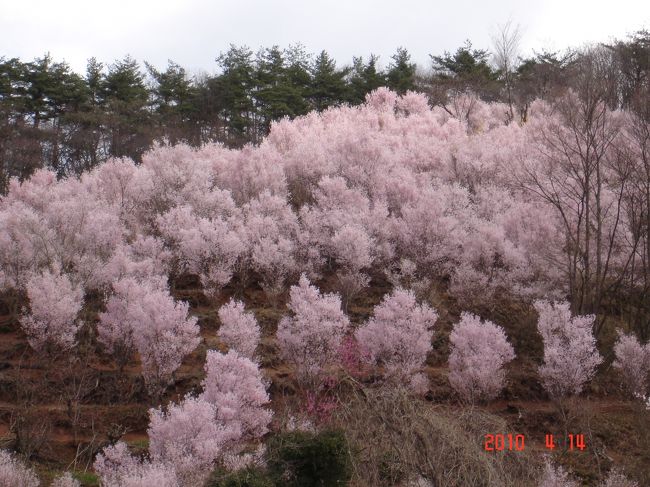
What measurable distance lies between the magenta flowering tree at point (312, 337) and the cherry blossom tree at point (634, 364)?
6867 mm

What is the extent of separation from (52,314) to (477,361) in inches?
399

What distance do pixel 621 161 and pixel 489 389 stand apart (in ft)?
26.7

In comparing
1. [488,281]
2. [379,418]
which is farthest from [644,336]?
[379,418]

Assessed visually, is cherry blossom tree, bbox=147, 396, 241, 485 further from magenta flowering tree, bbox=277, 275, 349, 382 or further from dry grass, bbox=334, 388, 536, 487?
magenta flowering tree, bbox=277, 275, 349, 382

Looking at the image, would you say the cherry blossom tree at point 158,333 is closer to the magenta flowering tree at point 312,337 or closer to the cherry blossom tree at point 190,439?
the magenta flowering tree at point 312,337

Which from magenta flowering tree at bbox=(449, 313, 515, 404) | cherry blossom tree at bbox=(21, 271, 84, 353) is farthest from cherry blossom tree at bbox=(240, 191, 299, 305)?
magenta flowering tree at bbox=(449, 313, 515, 404)

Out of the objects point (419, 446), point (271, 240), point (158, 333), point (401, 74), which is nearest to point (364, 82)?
point (401, 74)

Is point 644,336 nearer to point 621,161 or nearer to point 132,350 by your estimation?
point 621,161

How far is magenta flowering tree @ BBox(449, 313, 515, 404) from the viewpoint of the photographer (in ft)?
52.0

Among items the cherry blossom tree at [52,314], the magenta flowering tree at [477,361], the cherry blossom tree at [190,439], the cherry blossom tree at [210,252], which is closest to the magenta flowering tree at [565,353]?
the magenta flowering tree at [477,361]

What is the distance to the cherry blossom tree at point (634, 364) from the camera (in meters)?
16.6

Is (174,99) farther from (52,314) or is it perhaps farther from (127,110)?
(52,314)

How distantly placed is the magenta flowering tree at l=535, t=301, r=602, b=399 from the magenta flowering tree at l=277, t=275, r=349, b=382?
5075mm

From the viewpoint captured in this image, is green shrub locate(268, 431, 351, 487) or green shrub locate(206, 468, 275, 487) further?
green shrub locate(268, 431, 351, 487)
